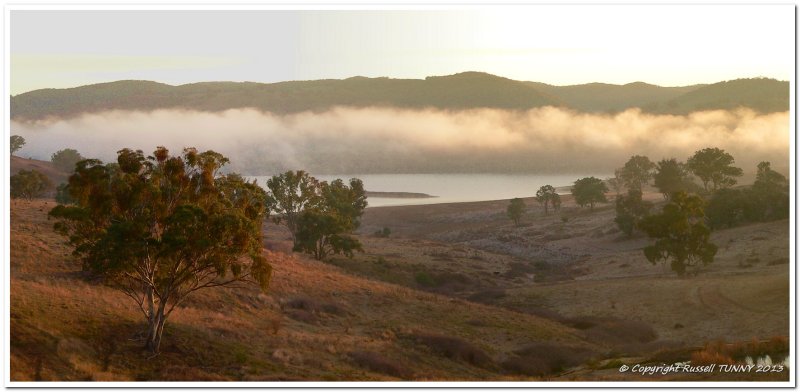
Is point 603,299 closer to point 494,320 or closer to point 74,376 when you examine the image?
point 494,320

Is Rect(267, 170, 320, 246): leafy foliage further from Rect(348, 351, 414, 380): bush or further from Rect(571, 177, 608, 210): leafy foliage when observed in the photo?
Rect(571, 177, 608, 210): leafy foliage

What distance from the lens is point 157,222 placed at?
3188 cm

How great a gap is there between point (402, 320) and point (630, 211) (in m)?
76.8

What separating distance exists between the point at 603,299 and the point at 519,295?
9.44 metres

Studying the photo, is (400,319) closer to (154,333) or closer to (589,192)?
(154,333)

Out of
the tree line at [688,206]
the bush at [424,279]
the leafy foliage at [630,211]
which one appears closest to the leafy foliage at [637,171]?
the tree line at [688,206]

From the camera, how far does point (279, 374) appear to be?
3203cm

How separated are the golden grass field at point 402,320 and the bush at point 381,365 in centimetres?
14

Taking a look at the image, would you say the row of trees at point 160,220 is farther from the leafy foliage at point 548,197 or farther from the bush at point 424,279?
the leafy foliage at point 548,197

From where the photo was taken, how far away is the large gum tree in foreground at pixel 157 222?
30.3 m

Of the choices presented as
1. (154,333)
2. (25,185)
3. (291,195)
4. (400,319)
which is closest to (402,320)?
(400,319)

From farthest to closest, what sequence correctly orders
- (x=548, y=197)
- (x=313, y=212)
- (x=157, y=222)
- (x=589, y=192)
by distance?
(x=548, y=197) → (x=589, y=192) → (x=313, y=212) → (x=157, y=222)

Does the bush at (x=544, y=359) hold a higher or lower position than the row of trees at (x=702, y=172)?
lower
